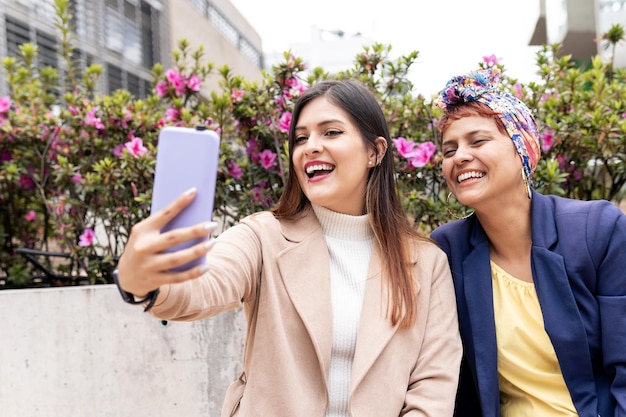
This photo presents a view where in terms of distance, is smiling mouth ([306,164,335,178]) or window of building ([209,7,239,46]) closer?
smiling mouth ([306,164,335,178])

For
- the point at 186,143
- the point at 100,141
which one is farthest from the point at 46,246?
the point at 186,143

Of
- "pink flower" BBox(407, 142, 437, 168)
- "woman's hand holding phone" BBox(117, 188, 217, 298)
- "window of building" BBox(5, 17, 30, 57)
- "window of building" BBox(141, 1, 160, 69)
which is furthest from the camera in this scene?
"window of building" BBox(141, 1, 160, 69)

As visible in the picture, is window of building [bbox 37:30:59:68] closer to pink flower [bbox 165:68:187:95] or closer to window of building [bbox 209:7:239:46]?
pink flower [bbox 165:68:187:95]

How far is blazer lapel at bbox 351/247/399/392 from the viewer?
164cm

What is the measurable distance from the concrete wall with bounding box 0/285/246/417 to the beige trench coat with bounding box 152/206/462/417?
36.1 inches

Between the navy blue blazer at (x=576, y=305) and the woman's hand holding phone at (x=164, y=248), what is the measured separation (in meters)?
1.12

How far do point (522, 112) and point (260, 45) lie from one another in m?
28.6

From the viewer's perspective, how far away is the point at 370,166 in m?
2.00

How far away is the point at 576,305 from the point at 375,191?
0.77 meters

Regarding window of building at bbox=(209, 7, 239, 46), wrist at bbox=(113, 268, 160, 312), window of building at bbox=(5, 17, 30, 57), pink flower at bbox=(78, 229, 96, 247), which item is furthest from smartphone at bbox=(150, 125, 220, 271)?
window of building at bbox=(209, 7, 239, 46)

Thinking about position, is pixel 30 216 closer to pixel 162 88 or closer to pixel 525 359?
pixel 162 88

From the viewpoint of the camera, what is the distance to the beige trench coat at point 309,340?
1589 millimetres

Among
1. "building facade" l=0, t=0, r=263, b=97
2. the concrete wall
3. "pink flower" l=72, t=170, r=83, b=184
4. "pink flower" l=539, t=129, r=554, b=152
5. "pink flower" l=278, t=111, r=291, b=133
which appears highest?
"building facade" l=0, t=0, r=263, b=97

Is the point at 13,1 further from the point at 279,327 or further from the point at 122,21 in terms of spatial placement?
the point at 279,327
